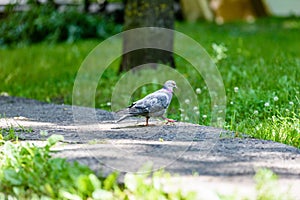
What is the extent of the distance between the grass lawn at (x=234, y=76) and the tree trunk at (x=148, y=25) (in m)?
0.31

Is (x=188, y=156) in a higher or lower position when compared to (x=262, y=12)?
lower

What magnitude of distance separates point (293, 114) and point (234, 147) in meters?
1.26

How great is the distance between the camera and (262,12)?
57.2ft

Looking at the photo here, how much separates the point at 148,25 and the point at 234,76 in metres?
1.43

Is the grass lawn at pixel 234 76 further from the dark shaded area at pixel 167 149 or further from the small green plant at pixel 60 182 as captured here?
the small green plant at pixel 60 182

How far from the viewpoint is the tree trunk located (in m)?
7.85

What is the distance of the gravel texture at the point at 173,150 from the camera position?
3521 millimetres

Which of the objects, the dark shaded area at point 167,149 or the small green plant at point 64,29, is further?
the small green plant at point 64,29

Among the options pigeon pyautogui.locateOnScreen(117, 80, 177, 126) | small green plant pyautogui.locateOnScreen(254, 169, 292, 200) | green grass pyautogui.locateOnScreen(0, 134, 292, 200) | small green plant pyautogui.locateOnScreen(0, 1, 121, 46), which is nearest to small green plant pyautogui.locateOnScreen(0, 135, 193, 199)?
green grass pyautogui.locateOnScreen(0, 134, 292, 200)

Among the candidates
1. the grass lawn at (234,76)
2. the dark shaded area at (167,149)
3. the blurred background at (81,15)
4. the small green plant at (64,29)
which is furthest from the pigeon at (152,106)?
the small green plant at (64,29)

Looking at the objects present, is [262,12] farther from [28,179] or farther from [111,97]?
[28,179]

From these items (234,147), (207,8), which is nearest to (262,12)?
(207,8)

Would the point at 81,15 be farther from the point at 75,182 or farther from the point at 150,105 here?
the point at 75,182

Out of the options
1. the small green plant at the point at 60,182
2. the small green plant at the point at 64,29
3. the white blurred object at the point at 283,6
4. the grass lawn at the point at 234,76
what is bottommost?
the small green plant at the point at 60,182
